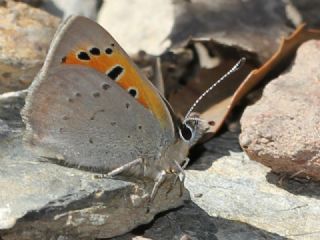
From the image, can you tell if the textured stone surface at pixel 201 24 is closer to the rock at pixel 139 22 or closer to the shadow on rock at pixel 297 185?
the rock at pixel 139 22

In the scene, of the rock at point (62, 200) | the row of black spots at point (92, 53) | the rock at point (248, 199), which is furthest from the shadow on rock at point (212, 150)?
the row of black spots at point (92, 53)

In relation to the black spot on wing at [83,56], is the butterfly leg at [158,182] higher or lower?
lower

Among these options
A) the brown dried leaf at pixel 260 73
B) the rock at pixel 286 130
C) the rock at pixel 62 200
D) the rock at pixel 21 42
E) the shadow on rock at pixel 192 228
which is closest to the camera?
the rock at pixel 62 200

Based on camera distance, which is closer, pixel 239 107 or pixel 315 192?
pixel 315 192

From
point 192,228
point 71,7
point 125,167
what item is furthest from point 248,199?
point 71,7

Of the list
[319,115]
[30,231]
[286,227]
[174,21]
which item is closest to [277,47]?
[174,21]

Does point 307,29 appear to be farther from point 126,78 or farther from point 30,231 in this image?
point 30,231

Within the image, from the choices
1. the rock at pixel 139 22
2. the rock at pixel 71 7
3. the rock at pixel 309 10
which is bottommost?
the rock at pixel 71 7

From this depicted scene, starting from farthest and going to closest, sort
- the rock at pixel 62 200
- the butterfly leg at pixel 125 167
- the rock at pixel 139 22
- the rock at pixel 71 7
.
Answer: the rock at pixel 71 7
the rock at pixel 139 22
the butterfly leg at pixel 125 167
the rock at pixel 62 200
